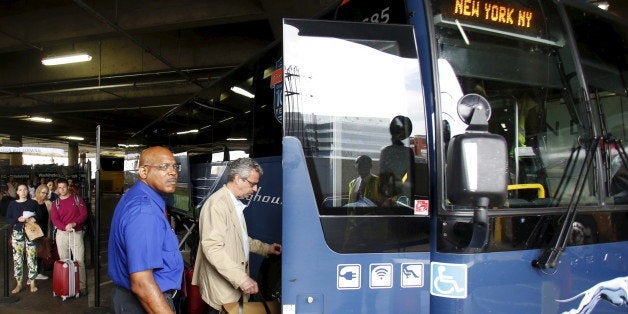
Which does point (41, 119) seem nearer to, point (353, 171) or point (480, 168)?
point (353, 171)

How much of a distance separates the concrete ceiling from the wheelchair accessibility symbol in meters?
7.00

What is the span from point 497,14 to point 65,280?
7.01 meters

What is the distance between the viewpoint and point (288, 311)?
2.18 m

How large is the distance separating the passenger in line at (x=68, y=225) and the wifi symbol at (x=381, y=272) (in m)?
6.76

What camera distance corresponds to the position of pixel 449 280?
83.5 inches

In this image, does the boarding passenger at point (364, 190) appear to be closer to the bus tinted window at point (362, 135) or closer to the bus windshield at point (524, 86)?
the bus tinted window at point (362, 135)

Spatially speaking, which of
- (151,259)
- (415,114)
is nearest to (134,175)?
(151,259)

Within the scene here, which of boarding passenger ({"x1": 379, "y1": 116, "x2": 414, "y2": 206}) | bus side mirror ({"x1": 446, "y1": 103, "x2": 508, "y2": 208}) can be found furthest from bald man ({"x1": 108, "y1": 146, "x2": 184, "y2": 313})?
bus side mirror ({"x1": 446, "y1": 103, "x2": 508, "y2": 208})

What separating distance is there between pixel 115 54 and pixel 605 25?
14145 millimetres

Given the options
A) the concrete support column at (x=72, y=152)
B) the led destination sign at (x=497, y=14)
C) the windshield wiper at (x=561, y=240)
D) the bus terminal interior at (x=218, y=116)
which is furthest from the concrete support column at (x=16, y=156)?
the windshield wiper at (x=561, y=240)

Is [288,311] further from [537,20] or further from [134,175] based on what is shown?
[134,175]

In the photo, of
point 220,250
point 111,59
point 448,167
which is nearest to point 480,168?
point 448,167

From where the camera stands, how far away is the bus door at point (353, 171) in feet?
7.20

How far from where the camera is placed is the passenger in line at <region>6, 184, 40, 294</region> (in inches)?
286
